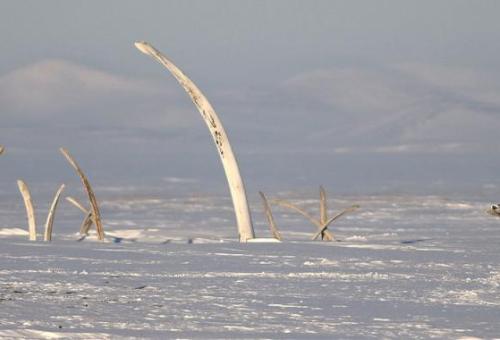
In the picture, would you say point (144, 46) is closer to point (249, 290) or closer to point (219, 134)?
point (219, 134)

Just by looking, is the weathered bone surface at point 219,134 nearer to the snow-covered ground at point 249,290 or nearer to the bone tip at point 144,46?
the bone tip at point 144,46

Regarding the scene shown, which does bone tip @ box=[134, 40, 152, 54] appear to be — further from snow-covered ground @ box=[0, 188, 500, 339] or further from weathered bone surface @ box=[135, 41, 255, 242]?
snow-covered ground @ box=[0, 188, 500, 339]

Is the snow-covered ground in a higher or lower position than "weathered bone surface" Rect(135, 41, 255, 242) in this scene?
lower

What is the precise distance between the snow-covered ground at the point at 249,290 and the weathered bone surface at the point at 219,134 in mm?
2959

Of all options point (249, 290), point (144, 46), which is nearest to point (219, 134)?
point (144, 46)

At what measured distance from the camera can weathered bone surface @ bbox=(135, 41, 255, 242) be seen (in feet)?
54.6

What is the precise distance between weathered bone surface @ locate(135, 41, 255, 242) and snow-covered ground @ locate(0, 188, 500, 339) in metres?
2.96

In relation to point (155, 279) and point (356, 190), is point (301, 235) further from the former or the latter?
point (356, 190)

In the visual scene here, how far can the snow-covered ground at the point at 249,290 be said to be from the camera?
7.54m

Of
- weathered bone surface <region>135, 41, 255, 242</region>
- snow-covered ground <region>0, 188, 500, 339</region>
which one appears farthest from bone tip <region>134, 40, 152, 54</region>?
snow-covered ground <region>0, 188, 500, 339</region>

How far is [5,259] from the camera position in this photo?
10.9 metres

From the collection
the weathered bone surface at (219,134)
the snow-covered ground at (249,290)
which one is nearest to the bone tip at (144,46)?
the weathered bone surface at (219,134)

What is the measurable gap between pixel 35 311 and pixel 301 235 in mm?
17812

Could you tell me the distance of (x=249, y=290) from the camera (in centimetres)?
930
